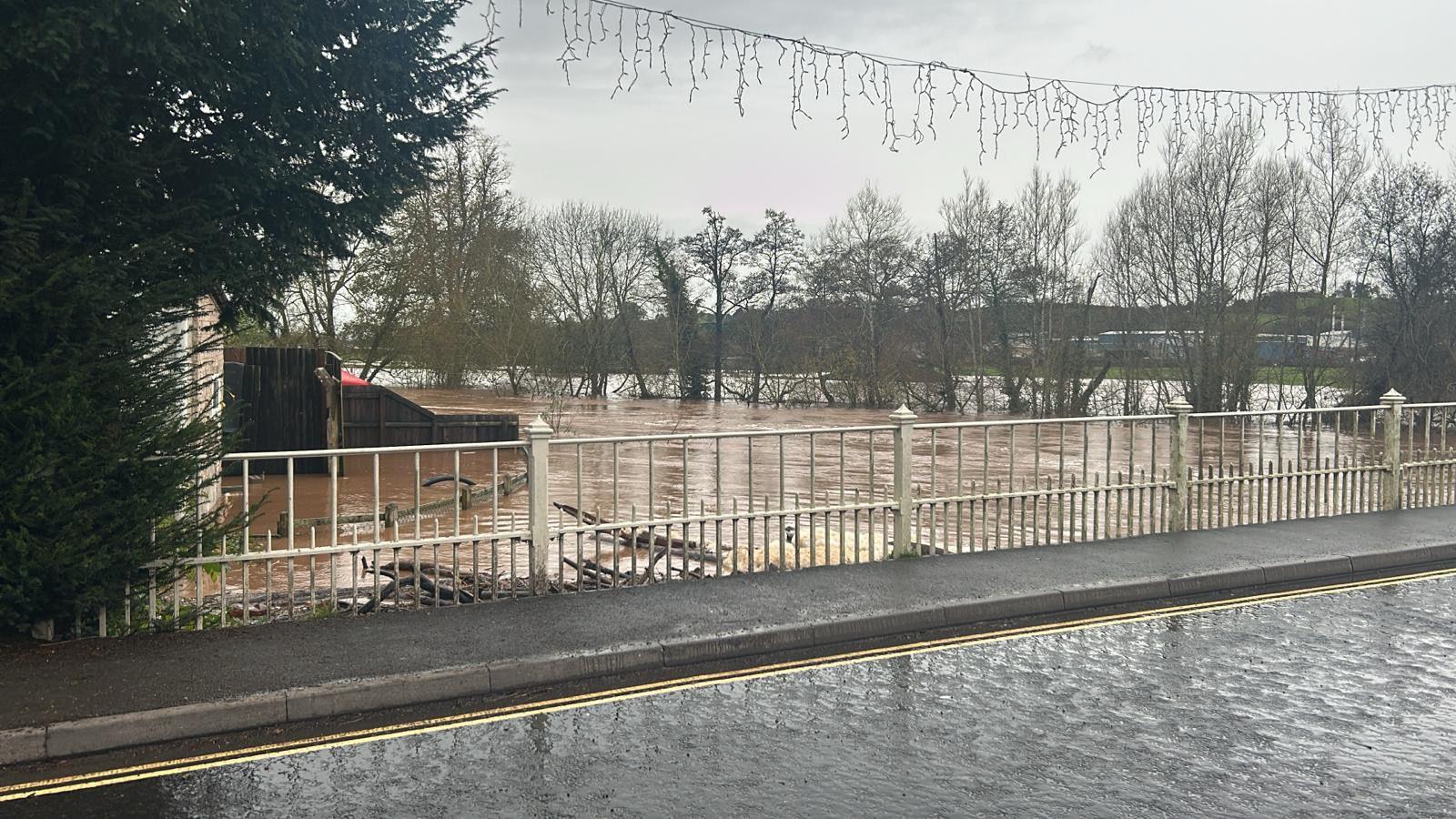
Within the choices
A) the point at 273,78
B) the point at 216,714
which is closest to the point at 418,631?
the point at 216,714

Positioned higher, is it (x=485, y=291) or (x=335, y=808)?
(x=485, y=291)

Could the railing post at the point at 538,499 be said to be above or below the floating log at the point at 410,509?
above

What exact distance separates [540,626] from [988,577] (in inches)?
144

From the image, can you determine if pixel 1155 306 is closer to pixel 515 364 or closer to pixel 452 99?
pixel 515 364

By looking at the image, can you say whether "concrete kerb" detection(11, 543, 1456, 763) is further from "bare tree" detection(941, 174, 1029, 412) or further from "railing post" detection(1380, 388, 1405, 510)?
"bare tree" detection(941, 174, 1029, 412)

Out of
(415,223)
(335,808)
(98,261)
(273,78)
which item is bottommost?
(335,808)

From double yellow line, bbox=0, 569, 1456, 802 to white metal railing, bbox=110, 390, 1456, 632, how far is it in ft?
5.40

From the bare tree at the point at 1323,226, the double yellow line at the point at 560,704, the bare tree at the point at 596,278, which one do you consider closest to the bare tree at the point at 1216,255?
the bare tree at the point at 1323,226

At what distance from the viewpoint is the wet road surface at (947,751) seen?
4.51m

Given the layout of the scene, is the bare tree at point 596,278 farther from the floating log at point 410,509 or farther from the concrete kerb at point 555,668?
the concrete kerb at point 555,668

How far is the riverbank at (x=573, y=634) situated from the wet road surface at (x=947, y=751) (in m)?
0.59

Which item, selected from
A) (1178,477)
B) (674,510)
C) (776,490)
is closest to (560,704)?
(1178,477)

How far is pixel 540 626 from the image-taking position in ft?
23.5

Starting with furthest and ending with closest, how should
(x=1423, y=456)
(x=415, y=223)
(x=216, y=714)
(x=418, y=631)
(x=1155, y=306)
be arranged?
(x=1155, y=306)
(x=415, y=223)
(x=1423, y=456)
(x=418, y=631)
(x=216, y=714)
